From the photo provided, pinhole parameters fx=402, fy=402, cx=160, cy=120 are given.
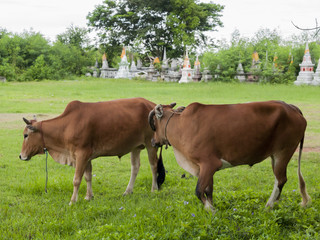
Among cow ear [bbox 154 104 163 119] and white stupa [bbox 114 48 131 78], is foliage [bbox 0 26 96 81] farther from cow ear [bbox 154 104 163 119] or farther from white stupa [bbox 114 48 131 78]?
cow ear [bbox 154 104 163 119]

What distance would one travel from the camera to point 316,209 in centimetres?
439

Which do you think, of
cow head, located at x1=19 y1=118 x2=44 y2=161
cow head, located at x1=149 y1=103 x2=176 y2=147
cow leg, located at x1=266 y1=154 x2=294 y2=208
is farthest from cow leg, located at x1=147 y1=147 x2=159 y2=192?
cow leg, located at x1=266 y1=154 x2=294 y2=208

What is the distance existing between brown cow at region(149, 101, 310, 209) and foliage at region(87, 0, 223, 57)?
36905 millimetres

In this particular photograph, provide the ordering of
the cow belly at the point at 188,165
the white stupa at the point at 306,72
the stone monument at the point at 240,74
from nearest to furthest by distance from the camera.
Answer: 1. the cow belly at the point at 188,165
2. the white stupa at the point at 306,72
3. the stone monument at the point at 240,74

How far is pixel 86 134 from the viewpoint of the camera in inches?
202

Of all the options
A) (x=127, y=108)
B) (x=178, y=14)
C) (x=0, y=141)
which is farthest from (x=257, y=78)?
(x=127, y=108)

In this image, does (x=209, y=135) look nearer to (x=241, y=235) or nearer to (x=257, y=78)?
(x=241, y=235)

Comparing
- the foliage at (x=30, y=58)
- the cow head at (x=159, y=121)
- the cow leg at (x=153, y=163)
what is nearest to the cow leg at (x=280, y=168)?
the cow head at (x=159, y=121)

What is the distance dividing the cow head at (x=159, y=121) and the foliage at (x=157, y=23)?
36.6 metres

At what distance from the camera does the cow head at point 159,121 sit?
4.71m

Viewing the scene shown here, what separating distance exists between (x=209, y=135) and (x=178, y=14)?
39033 mm

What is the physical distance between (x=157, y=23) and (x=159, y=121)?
39920 millimetres

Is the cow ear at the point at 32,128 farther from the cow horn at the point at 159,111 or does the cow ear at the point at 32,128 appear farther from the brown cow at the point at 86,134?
the cow horn at the point at 159,111

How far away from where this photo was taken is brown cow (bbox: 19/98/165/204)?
202 inches
